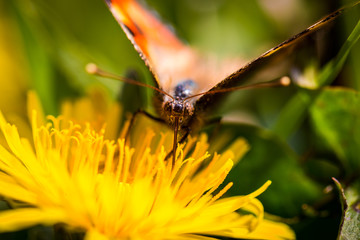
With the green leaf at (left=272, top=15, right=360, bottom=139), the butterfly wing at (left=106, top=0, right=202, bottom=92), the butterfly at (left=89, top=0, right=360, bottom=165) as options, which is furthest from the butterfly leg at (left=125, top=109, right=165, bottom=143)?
the green leaf at (left=272, top=15, right=360, bottom=139)

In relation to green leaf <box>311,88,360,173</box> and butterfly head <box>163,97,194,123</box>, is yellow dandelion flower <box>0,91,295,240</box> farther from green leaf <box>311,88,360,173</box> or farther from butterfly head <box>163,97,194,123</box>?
green leaf <box>311,88,360,173</box>

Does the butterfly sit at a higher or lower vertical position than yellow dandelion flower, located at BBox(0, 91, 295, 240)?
higher

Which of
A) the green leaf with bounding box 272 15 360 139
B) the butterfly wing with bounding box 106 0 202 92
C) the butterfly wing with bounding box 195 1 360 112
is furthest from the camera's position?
the butterfly wing with bounding box 106 0 202 92

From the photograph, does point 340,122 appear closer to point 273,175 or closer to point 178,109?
point 273,175

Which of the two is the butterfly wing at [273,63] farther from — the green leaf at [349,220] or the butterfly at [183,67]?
the green leaf at [349,220]

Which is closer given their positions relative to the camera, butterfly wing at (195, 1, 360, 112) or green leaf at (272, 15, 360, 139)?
butterfly wing at (195, 1, 360, 112)

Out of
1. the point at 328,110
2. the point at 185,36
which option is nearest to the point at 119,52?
the point at 185,36
